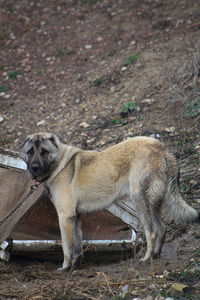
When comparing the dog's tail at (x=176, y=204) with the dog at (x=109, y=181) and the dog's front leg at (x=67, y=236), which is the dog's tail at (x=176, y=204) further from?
the dog's front leg at (x=67, y=236)

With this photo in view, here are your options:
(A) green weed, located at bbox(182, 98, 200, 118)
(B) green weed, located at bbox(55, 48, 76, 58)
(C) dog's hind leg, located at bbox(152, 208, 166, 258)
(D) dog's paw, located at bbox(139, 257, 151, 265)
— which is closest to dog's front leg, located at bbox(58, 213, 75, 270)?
(D) dog's paw, located at bbox(139, 257, 151, 265)

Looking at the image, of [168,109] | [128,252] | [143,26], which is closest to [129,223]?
[128,252]

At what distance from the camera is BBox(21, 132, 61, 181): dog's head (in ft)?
16.9

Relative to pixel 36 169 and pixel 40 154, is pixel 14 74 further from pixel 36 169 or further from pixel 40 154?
pixel 36 169

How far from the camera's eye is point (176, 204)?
5.07 m

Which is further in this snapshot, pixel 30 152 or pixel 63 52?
pixel 63 52

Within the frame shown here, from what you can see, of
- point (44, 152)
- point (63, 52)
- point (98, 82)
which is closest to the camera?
point (44, 152)

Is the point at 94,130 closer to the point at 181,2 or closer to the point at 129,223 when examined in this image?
the point at 129,223

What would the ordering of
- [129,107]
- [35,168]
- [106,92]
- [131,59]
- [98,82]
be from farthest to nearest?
1. [131,59]
2. [98,82]
3. [106,92]
4. [129,107]
5. [35,168]

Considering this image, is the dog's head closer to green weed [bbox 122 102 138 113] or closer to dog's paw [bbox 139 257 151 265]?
dog's paw [bbox 139 257 151 265]

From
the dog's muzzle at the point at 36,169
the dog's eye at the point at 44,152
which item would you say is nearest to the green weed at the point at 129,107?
the dog's eye at the point at 44,152

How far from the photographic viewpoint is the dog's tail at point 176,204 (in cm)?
497

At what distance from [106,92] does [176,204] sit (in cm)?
567

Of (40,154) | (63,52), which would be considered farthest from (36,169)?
(63,52)
